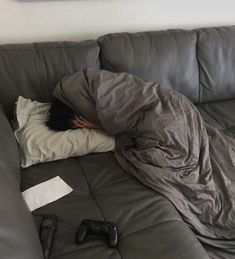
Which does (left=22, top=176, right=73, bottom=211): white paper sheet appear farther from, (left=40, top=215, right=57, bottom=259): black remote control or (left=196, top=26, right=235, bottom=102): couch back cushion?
(left=196, top=26, right=235, bottom=102): couch back cushion

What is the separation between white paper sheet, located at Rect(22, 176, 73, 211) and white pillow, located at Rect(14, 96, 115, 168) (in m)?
0.13

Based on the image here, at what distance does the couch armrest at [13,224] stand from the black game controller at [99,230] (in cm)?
16

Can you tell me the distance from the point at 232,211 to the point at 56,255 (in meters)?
0.66

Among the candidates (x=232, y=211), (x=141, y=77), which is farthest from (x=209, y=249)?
(x=141, y=77)

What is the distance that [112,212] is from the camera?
4.23 ft

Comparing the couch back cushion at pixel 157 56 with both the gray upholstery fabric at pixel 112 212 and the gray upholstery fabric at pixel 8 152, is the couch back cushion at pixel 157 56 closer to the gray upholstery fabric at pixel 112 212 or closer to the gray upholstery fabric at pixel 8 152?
the gray upholstery fabric at pixel 112 212

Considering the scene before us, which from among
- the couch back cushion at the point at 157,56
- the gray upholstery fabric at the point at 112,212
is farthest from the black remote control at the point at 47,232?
the couch back cushion at the point at 157,56

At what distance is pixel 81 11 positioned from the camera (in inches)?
72.6

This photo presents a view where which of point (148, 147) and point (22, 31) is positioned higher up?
point (22, 31)

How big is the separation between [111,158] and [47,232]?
A: 1.62 ft

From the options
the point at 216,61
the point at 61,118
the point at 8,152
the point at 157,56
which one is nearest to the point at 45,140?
the point at 61,118

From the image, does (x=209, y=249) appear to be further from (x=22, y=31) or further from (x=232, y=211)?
(x=22, y=31)

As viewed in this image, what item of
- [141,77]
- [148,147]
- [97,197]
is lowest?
[97,197]

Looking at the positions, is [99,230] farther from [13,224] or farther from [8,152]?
[8,152]
